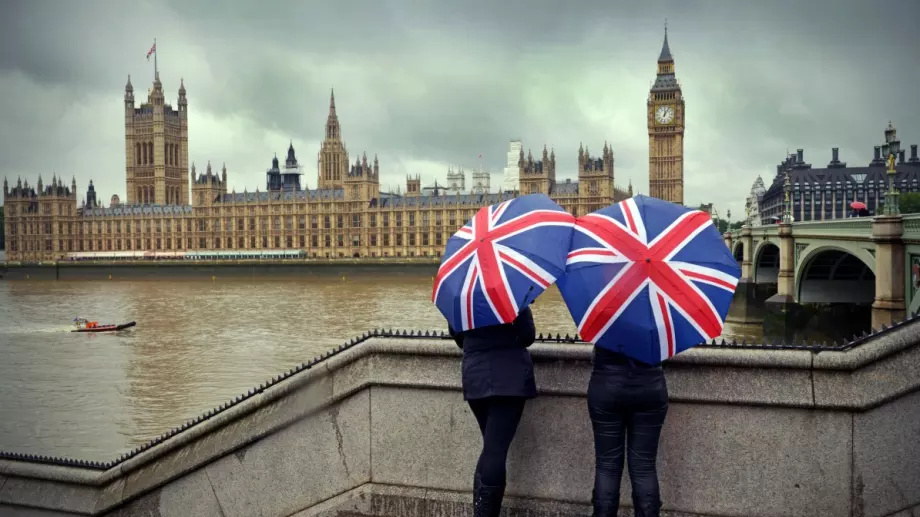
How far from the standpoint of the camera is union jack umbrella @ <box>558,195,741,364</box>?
3.62m

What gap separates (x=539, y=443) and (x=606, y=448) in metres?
0.68

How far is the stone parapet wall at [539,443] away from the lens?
13.1ft

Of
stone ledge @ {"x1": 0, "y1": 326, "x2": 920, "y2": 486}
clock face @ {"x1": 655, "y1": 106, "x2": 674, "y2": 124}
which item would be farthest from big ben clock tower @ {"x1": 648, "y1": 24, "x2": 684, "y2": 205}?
stone ledge @ {"x1": 0, "y1": 326, "x2": 920, "y2": 486}

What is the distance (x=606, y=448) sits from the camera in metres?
3.84

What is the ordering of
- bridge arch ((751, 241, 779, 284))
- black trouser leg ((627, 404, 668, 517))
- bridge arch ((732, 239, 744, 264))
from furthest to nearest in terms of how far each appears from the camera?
1. bridge arch ((732, 239, 744, 264))
2. bridge arch ((751, 241, 779, 284))
3. black trouser leg ((627, 404, 668, 517))

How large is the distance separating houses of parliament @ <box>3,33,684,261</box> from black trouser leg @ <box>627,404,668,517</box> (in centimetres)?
7033

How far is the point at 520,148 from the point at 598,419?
287 feet

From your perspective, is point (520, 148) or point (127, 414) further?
point (520, 148)

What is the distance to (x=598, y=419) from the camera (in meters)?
3.81

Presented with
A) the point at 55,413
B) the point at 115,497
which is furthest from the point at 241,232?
the point at 115,497

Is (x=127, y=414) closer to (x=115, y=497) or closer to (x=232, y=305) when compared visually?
(x=115, y=497)

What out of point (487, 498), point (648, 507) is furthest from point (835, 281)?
point (487, 498)

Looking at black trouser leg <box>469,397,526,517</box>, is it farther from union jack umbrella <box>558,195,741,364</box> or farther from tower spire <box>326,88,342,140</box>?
tower spire <box>326,88,342,140</box>

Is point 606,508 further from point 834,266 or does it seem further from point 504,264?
point 834,266
